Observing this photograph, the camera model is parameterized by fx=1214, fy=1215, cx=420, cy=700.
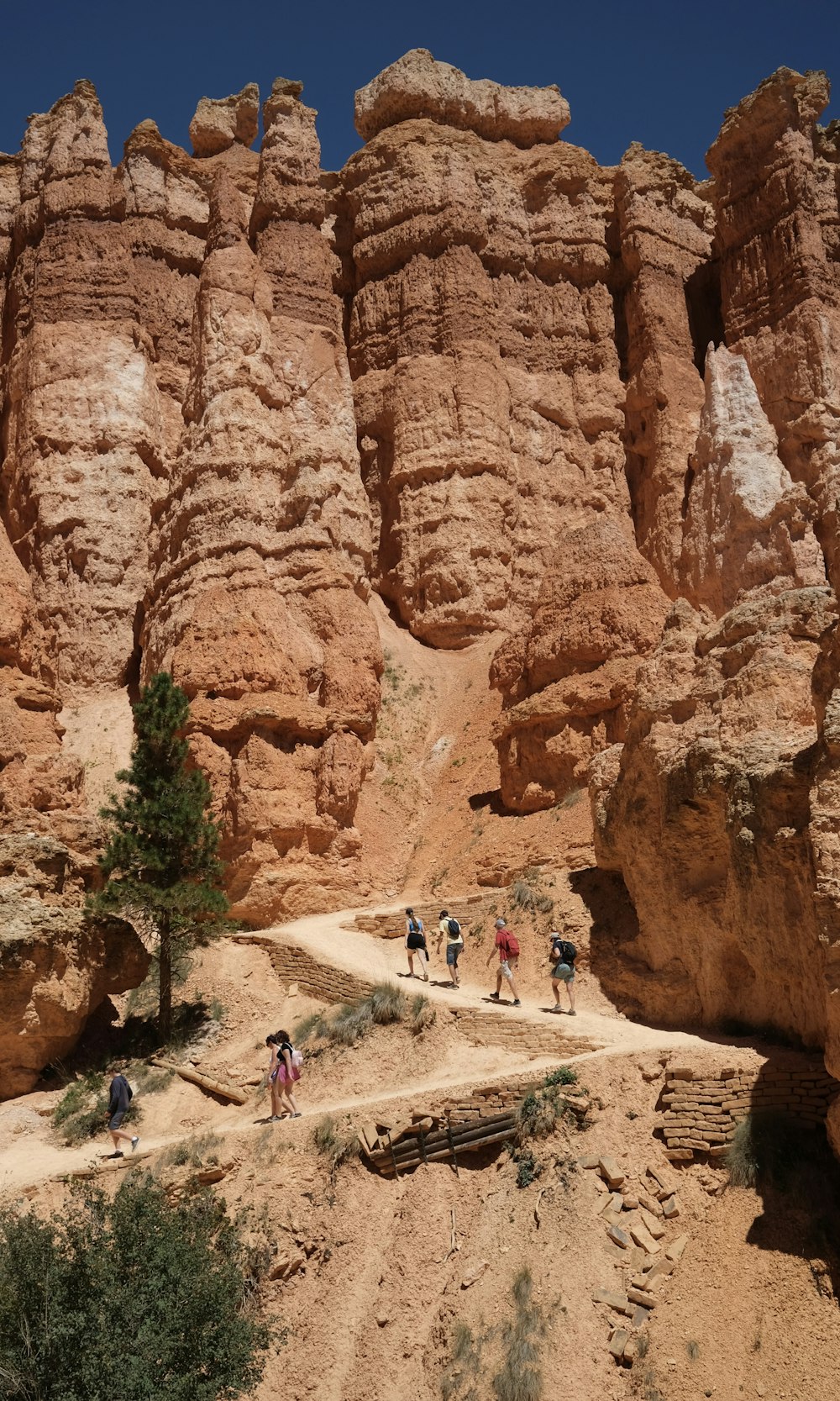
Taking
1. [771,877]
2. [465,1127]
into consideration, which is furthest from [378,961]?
[771,877]

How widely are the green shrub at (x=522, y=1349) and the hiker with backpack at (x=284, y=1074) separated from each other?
4763 millimetres

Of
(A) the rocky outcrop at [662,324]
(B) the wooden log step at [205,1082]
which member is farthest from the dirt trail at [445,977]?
(A) the rocky outcrop at [662,324]

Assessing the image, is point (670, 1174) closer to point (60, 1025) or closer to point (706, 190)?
point (60, 1025)

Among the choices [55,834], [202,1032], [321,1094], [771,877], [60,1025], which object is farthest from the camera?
[55,834]

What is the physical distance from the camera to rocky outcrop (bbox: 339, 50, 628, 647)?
35812mm

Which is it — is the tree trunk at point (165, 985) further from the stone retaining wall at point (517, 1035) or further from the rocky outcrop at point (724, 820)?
the rocky outcrop at point (724, 820)

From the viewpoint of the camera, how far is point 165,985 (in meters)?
20.1

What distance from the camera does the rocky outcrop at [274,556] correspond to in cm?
2542

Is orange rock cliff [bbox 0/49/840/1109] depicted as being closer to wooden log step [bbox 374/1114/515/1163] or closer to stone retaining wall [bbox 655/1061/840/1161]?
stone retaining wall [bbox 655/1061/840/1161]

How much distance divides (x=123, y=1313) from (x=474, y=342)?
3154 centimetres

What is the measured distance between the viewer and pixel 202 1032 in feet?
66.0

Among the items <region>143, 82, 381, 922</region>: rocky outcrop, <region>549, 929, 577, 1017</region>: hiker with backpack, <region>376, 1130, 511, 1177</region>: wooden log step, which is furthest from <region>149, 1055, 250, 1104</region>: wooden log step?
<region>143, 82, 381, 922</region>: rocky outcrop

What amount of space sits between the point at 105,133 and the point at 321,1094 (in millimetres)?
32577

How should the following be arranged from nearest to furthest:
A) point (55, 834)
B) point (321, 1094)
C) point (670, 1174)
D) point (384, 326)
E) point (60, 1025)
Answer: point (670, 1174), point (321, 1094), point (60, 1025), point (55, 834), point (384, 326)
